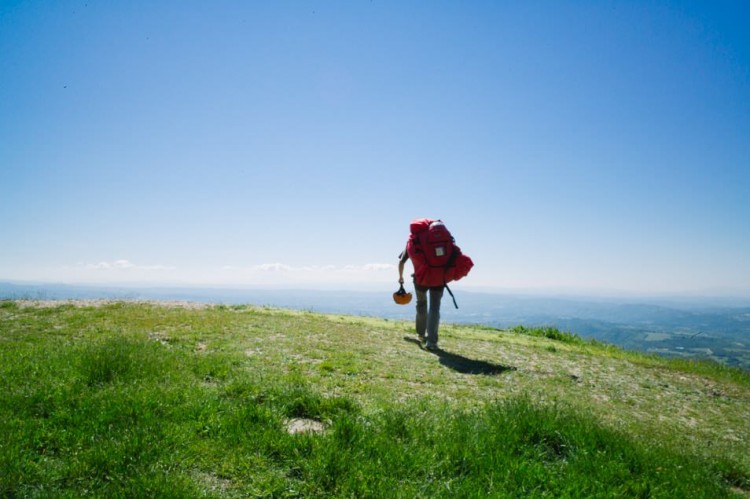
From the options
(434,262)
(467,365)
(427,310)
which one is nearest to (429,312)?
(427,310)

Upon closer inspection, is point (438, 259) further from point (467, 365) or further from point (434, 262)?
point (467, 365)

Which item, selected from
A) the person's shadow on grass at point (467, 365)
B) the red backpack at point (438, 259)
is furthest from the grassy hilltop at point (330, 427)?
the red backpack at point (438, 259)

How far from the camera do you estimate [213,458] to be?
3.90m

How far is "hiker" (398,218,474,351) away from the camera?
35.6ft

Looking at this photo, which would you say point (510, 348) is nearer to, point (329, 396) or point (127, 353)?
point (329, 396)

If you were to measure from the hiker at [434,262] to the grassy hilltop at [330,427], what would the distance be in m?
2.69

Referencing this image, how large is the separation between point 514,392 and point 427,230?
566 centimetres

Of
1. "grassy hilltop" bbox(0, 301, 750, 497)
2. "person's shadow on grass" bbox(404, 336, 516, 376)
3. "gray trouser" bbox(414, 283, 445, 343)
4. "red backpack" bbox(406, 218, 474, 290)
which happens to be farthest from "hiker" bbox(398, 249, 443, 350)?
"grassy hilltop" bbox(0, 301, 750, 497)

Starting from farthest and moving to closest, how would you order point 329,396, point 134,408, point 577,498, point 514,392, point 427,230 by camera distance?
point 427,230, point 514,392, point 329,396, point 134,408, point 577,498

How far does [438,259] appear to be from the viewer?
1099 cm

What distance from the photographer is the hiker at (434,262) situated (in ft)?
35.6

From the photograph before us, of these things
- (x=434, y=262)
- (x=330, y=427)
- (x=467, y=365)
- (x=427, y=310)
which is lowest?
(x=467, y=365)

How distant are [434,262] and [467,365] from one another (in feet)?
10.9

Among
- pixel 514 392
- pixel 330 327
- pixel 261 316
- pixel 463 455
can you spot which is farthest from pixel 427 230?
pixel 463 455
